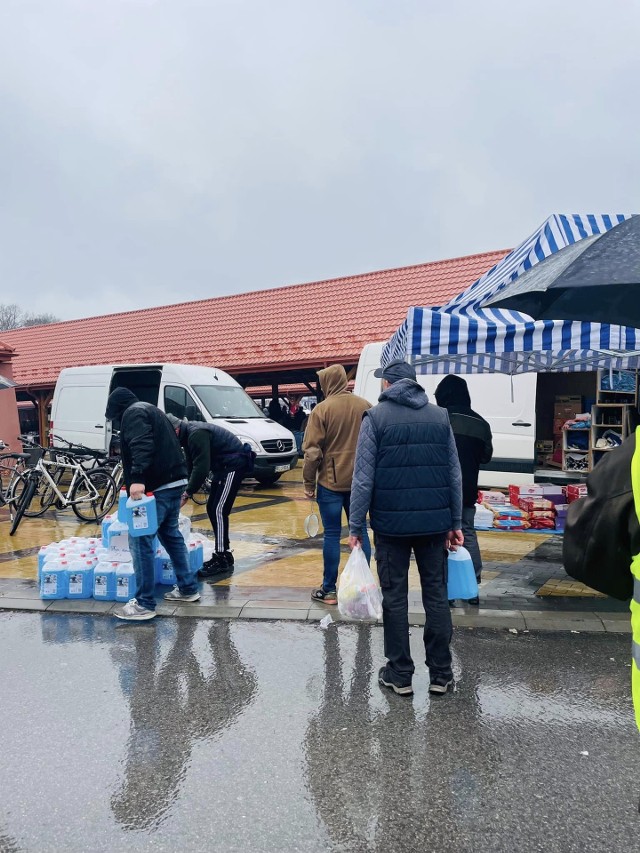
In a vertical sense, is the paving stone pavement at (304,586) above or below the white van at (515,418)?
below

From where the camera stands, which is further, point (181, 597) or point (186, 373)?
point (186, 373)

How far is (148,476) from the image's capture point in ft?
17.4

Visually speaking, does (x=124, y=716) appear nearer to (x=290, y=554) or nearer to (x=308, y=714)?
(x=308, y=714)

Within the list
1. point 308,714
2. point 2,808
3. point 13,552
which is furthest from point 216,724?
point 13,552

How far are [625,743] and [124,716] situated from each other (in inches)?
103

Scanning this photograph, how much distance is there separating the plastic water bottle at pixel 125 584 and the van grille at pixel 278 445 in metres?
7.27

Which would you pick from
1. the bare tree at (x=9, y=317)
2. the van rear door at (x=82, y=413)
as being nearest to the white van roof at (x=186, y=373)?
the van rear door at (x=82, y=413)

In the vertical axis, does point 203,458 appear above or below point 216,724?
above

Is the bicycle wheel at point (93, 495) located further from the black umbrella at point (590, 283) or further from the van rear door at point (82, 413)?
the black umbrella at point (590, 283)

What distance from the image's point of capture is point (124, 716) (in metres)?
3.67

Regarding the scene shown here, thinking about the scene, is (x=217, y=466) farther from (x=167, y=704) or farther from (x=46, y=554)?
(x=167, y=704)

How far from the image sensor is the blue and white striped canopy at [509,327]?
18.5 feet

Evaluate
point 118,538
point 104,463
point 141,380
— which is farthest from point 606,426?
point 141,380

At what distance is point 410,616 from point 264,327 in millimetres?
15126
